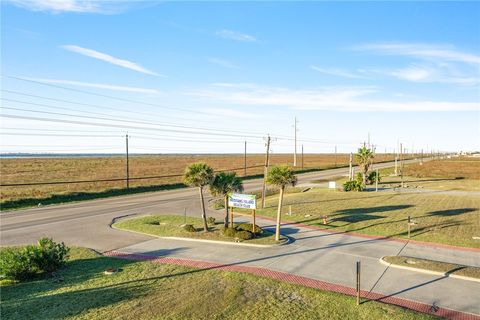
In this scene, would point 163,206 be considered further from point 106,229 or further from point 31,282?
point 31,282

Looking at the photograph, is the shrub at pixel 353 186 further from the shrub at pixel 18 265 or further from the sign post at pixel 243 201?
the shrub at pixel 18 265

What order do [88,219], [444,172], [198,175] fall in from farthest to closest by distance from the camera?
[444,172], [88,219], [198,175]

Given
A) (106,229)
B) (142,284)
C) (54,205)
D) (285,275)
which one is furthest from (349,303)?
(54,205)

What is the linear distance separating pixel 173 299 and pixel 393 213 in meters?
23.3

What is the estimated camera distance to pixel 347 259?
1920 cm

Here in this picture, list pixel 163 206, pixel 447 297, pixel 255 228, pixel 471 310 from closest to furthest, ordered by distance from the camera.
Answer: pixel 471 310
pixel 447 297
pixel 255 228
pixel 163 206

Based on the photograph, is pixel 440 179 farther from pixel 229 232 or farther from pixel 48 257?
pixel 48 257

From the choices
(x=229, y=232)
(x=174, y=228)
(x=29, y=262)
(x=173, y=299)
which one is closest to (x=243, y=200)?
(x=229, y=232)

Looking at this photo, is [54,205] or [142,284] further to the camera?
[54,205]

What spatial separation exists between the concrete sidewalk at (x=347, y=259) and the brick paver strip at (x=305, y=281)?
39 centimetres

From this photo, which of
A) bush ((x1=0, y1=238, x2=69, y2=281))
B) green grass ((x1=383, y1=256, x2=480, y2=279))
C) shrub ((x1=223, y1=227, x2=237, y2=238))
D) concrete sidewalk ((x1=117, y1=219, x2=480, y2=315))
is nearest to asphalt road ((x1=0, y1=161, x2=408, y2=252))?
concrete sidewalk ((x1=117, y1=219, x2=480, y2=315))

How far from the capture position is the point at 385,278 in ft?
53.9

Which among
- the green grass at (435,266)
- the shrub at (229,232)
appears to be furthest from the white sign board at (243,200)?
the green grass at (435,266)

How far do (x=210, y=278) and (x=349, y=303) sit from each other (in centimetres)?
600
